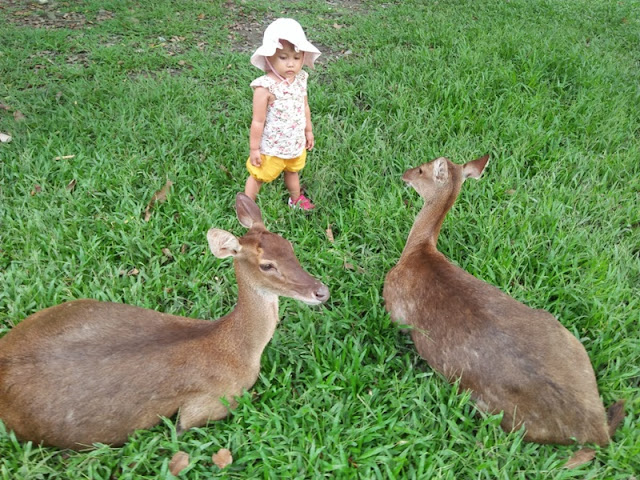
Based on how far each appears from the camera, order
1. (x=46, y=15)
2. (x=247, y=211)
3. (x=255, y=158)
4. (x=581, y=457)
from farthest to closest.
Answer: (x=46, y=15) < (x=255, y=158) < (x=247, y=211) < (x=581, y=457)

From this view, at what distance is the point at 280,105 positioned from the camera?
3396 millimetres

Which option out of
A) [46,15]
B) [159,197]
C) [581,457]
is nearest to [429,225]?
[581,457]

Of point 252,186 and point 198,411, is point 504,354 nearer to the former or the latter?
point 198,411

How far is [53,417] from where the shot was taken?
2143 mm

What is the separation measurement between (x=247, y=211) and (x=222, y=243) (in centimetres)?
43

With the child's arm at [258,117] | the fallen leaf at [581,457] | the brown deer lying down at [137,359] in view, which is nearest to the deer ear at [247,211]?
the brown deer lying down at [137,359]

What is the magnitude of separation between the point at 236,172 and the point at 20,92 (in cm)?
272

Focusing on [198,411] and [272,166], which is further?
[272,166]

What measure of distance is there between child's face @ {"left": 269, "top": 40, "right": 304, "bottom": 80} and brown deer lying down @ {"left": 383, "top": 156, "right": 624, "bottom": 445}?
Result: 5.02 feet

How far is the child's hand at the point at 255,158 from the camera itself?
3.52 meters

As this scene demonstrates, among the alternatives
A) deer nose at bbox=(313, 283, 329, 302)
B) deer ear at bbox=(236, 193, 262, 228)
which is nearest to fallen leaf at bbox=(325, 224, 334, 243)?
deer ear at bbox=(236, 193, 262, 228)

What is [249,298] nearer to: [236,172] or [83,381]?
[83,381]

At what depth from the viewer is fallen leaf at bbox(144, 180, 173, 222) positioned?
3.76 metres

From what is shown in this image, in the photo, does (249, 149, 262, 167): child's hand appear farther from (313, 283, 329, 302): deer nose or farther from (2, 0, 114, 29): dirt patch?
(2, 0, 114, 29): dirt patch
